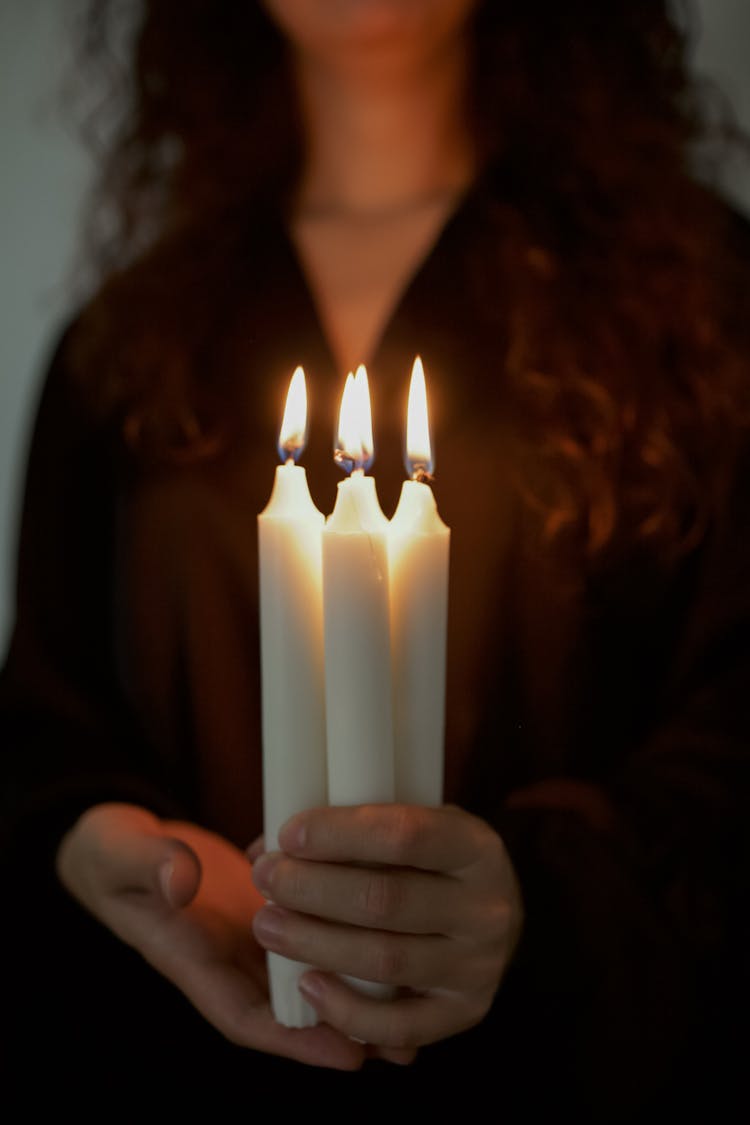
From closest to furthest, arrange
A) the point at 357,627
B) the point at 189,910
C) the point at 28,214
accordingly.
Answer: the point at 357,627 < the point at 189,910 < the point at 28,214

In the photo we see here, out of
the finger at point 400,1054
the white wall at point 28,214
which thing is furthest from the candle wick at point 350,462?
the white wall at point 28,214

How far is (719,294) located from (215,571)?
1.16 feet

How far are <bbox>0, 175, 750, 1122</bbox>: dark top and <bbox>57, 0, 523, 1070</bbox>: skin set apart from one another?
0.13 feet

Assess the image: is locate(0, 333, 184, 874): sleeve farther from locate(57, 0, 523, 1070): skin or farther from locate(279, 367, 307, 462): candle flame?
locate(279, 367, 307, 462): candle flame

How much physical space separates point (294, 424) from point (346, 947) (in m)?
0.18

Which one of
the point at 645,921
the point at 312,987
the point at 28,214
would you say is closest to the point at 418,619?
the point at 312,987

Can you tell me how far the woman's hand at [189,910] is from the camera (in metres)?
0.35

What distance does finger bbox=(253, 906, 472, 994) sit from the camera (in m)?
0.31

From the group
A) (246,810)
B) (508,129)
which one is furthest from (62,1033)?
(508,129)

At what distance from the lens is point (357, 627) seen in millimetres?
283

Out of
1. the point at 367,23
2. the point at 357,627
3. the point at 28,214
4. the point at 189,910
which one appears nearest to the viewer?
the point at 357,627

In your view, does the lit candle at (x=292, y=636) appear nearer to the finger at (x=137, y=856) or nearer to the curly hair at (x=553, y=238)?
the finger at (x=137, y=856)

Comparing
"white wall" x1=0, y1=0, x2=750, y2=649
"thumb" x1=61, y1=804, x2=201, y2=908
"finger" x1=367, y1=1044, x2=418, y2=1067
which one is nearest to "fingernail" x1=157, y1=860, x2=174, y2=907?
"thumb" x1=61, y1=804, x2=201, y2=908

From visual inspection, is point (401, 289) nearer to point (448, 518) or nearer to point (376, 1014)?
point (448, 518)
